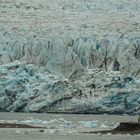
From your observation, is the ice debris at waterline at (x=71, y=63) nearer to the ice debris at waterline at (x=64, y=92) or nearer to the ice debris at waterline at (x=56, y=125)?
the ice debris at waterline at (x=64, y=92)

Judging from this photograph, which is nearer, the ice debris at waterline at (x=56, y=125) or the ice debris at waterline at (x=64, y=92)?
the ice debris at waterline at (x=56, y=125)

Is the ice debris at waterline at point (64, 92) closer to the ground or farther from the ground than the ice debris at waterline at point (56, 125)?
closer to the ground

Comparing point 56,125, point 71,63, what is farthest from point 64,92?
point 56,125

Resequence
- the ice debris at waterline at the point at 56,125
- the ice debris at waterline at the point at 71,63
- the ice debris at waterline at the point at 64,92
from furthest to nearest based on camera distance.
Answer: the ice debris at waterline at the point at 71,63, the ice debris at waterline at the point at 64,92, the ice debris at waterline at the point at 56,125

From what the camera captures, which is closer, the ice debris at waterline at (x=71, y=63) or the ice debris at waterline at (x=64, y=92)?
the ice debris at waterline at (x=64, y=92)

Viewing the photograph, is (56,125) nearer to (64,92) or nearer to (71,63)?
(64,92)

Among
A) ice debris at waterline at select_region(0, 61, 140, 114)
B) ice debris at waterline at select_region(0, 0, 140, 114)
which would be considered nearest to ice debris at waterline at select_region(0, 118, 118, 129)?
ice debris at waterline at select_region(0, 61, 140, 114)

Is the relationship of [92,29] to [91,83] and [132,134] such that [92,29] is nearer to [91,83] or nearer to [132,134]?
[91,83]

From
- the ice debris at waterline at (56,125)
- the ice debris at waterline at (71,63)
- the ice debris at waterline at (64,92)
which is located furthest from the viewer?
the ice debris at waterline at (71,63)

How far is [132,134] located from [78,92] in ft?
48.6

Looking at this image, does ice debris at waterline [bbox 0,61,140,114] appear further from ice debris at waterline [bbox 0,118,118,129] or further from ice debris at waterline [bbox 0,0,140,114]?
ice debris at waterline [bbox 0,118,118,129]

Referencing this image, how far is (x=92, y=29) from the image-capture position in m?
37.1

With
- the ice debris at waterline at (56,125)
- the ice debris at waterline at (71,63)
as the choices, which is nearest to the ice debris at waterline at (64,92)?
the ice debris at waterline at (71,63)

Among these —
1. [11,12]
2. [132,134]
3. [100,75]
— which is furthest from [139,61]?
[132,134]
